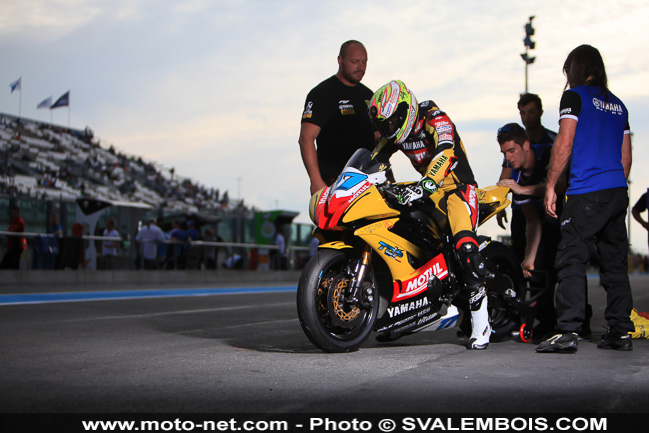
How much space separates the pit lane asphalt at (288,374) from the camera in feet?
10.5

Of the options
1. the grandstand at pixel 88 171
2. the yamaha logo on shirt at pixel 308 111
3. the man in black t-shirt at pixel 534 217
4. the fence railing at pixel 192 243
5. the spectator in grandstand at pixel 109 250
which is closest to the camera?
the man in black t-shirt at pixel 534 217

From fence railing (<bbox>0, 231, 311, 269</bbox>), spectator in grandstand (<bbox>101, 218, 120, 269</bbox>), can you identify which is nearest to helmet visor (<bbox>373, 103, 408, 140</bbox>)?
fence railing (<bbox>0, 231, 311, 269</bbox>)

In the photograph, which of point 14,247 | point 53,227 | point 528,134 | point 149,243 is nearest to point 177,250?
point 149,243

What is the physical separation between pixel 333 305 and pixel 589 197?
6.27ft

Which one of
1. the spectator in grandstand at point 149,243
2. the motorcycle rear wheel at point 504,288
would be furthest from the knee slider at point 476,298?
the spectator in grandstand at point 149,243

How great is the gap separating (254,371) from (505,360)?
5.19 feet

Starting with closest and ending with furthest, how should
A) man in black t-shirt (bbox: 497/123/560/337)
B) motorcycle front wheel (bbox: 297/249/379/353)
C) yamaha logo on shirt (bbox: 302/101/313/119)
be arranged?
motorcycle front wheel (bbox: 297/249/379/353) → man in black t-shirt (bbox: 497/123/560/337) → yamaha logo on shirt (bbox: 302/101/313/119)

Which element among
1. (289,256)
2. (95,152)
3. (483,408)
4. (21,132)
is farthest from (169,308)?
(95,152)

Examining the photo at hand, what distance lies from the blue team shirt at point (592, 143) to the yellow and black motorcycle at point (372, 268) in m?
0.75

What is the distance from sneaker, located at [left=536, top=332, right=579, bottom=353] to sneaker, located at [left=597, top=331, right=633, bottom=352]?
391mm

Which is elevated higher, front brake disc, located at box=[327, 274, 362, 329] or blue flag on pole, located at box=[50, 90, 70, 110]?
blue flag on pole, located at box=[50, 90, 70, 110]

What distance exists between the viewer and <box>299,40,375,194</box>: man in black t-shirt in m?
6.32

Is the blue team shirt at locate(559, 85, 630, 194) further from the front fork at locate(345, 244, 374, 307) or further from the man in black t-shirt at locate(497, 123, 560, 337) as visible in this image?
the front fork at locate(345, 244, 374, 307)

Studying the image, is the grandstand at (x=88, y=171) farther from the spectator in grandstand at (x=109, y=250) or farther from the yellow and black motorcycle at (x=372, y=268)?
the yellow and black motorcycle at (x=372, y=268)
